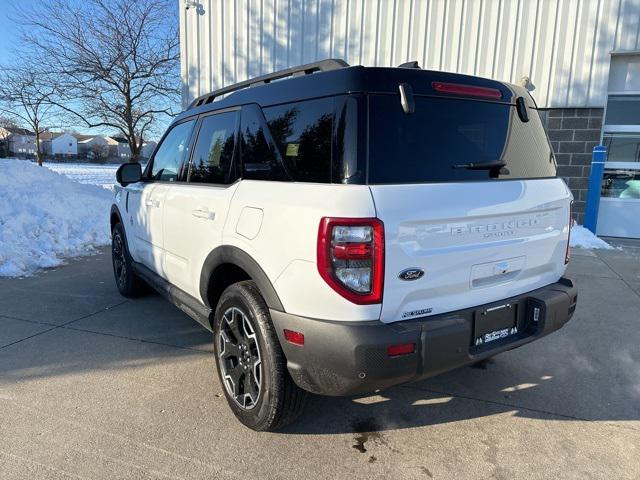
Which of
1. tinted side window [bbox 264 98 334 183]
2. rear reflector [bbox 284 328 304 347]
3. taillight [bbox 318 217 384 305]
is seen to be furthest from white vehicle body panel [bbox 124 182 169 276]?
taillight [bbox 318 217 384 305]

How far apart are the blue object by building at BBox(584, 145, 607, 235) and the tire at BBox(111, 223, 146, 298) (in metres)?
8.38

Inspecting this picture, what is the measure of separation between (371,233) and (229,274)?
129cm

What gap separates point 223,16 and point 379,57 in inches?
152

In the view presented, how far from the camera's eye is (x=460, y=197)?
232 centimetres

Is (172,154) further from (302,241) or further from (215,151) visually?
(302,241)

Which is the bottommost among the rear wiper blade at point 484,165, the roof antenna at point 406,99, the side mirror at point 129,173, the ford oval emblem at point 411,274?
the ford oval emblem at point 411,274

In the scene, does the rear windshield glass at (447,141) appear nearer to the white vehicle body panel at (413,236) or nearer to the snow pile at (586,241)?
the white vehicle body panel at (413,236)

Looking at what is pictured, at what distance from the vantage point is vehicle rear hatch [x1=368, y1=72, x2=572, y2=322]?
2.17m

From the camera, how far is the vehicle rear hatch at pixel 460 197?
217cm

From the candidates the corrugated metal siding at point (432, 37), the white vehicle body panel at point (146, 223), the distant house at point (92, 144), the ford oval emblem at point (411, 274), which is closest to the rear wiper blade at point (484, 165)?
the ford oval emblem at point (411, 274)

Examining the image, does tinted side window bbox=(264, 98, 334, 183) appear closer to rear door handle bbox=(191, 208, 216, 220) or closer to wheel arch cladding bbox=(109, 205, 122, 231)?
rear door handle bbox=(191, 208, 216, 220)

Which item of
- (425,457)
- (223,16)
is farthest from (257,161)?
(223,16)

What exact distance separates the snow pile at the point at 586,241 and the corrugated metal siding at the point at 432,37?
2.57m

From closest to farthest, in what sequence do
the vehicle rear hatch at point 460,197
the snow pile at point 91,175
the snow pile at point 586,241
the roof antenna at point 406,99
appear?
1. the vehicle rear hatch at point 460,197
2. the roof antenna at point 406,99
3. the snow pile at point 586,241
4. the snow pile at point 91,175
